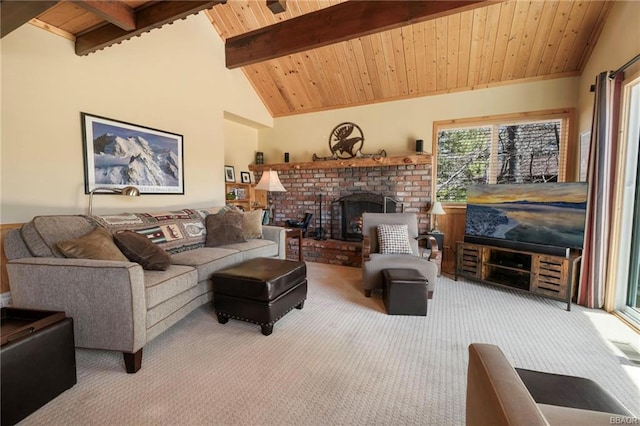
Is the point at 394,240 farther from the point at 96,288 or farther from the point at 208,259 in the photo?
the point at 96,288

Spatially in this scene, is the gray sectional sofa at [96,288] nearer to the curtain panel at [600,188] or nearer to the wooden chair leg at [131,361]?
the wooden chair leg at [131,361]

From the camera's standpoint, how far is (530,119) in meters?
3.78

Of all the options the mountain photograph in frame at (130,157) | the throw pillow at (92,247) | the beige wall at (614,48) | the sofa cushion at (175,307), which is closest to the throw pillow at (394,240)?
the sofa cushion at (175,307)

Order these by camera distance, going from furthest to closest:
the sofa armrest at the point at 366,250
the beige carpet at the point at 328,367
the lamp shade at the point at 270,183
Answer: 1. the lamp shade at the point at 270,183
2. the sofa armrest at the point at 366,250
3. the beige carpet at the point at 328,367

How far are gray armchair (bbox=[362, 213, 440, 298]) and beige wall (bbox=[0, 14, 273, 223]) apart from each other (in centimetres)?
252

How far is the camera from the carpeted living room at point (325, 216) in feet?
5.07

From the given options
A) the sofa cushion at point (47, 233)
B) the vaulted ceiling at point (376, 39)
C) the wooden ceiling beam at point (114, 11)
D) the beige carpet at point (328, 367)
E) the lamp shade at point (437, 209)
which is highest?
the vaulted ceiling at point (376, 39)

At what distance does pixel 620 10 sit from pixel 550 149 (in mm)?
1562

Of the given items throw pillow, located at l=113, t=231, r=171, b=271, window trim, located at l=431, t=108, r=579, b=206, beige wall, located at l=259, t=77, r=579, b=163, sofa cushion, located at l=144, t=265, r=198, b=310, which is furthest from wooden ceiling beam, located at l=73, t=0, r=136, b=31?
window trim, located at l=431, t=108, r=579, b=206

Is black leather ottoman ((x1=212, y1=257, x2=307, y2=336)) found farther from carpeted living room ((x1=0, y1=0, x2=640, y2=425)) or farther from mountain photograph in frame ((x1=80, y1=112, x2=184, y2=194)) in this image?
mountain photograph in frame ((x1=80, y1=112, x2=184, y2=194))

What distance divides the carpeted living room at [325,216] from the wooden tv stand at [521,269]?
0.03m

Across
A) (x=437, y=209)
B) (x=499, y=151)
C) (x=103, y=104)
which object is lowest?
(x=437, y=209)

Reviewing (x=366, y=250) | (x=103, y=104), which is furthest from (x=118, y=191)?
(x=366, y=250)

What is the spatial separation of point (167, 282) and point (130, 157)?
6.36ft
